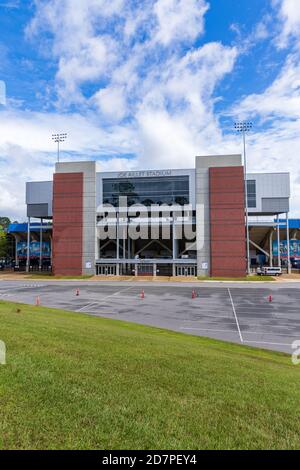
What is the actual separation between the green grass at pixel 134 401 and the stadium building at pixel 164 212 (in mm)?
49967

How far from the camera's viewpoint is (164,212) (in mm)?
60812

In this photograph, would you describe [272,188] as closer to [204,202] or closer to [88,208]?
[204,202]

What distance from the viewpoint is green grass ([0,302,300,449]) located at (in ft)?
14.8

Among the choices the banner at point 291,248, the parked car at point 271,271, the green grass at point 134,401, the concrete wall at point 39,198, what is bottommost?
the parked car at point 271,271

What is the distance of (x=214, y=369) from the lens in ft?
27.4

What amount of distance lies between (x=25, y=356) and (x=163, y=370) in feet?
10.8

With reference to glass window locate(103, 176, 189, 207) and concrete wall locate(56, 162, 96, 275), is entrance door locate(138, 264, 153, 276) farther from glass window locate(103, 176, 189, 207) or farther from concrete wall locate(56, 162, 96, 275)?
glass window locate(103, 176, 189, 207)

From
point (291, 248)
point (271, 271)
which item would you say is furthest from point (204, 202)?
point (291, 248)

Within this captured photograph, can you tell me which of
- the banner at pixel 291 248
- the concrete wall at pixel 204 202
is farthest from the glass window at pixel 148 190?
the banner at pixel 291 248

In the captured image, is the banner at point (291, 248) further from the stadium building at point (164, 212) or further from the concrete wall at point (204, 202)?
the concrete wall at point (204, 202)

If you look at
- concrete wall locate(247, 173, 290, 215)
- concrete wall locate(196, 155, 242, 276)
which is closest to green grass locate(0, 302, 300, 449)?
concrete wall locate(196, 155, 242, 276)

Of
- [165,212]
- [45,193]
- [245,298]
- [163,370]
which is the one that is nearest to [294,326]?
[245,298]

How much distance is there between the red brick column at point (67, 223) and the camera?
201 feet

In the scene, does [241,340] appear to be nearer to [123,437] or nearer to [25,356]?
[25,356]
